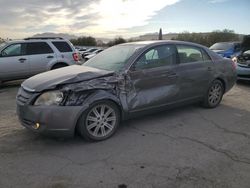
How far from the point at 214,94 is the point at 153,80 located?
1977mm

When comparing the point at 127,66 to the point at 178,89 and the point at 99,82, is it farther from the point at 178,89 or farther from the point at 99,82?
the point at 178,89

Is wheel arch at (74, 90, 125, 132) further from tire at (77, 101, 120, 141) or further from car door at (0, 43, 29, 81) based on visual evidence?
car door at (0, 43, 29, 81)

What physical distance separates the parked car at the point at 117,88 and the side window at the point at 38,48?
16.7 feet

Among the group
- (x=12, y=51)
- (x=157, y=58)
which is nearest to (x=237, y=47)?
(x=12, y=51)

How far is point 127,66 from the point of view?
4.90 meters

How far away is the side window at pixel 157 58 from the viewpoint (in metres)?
5.09

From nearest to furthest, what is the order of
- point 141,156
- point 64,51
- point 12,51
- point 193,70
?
point 141,156, point 193,70, point 12,51, point 64,51

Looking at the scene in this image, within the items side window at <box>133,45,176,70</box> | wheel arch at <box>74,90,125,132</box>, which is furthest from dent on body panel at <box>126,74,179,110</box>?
side window at <box>133,45,176,70</box>

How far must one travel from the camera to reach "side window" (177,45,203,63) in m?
5.75

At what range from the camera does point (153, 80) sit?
5.16 meters

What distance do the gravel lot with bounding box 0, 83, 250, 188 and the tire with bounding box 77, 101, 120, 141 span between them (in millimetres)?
142

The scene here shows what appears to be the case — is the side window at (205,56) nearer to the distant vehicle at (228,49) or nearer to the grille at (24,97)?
the grille at (24,97)

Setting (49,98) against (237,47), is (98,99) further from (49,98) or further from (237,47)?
(237,47)

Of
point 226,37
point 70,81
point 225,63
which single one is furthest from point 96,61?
point 226,37
